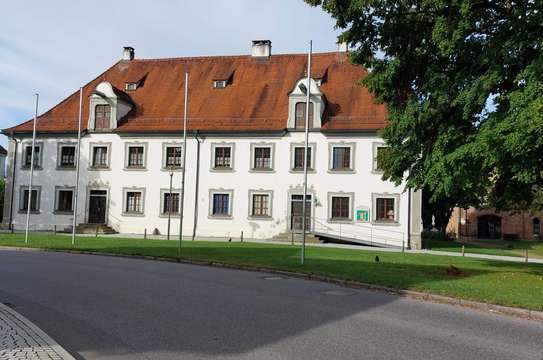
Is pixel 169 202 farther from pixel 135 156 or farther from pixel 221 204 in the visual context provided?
pixel 135 156

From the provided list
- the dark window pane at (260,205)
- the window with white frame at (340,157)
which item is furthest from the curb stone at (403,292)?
the window with white frame at (340,157)

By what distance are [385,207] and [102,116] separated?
2129 centimetres

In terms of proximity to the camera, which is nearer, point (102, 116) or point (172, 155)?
point (172, 155)

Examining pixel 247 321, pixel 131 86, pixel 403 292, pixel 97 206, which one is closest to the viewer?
pixel 247 321

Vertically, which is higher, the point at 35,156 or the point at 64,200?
the point at 35,156

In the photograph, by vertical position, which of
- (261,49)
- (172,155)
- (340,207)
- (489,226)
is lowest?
(489,226)

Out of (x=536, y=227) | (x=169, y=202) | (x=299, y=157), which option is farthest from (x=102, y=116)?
(x=536, y=227)

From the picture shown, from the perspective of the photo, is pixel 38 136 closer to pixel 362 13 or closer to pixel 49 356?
pixel 362 13

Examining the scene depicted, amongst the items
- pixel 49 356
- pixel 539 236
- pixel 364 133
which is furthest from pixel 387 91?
pixel 539 236

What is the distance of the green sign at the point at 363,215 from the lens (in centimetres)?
3531

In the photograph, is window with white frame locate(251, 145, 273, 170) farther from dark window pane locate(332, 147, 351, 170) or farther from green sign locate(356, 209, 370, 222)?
green sign locate(356, 209, 370, 222)

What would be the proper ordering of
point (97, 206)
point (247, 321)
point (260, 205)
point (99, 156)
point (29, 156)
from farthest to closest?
point (29, 156)
point (99, 156)
point (97, 206)
point (260, 205)
point (247, 321)

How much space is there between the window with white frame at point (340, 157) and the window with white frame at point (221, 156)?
7053 mm

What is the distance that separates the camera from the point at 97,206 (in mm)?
39719
